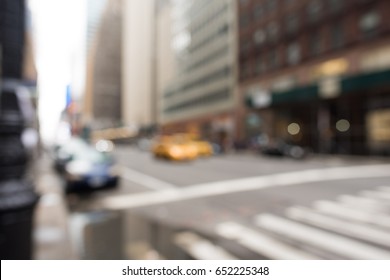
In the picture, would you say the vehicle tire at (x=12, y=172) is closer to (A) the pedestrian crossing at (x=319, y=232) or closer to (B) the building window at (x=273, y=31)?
(A) the pedestrian crossing at (x=319, y=232)

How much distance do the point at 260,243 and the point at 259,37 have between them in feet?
85.6

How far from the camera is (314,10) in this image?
25000 millimetres

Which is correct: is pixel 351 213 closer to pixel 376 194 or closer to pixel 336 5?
pixel 376 194

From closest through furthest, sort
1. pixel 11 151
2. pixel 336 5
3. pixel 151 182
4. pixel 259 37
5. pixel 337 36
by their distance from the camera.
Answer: pixel 11 151
pixel 151 182
pixel 336 5
pixel 337 36
pixel 259 37

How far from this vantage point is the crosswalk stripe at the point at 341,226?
4309mm

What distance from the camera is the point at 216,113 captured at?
3512 centimetres

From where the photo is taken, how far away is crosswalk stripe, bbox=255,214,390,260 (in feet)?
12.6

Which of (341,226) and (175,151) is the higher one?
(175,151)

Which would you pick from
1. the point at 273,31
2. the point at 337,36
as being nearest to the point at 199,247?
the point at 337,36

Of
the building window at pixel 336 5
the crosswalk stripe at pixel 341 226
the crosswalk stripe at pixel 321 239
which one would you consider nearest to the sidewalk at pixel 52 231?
the crosswalk stripe at pixel 321 239

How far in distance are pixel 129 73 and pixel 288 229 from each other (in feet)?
12.7

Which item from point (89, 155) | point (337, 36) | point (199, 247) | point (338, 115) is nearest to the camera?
point (199, 247)
